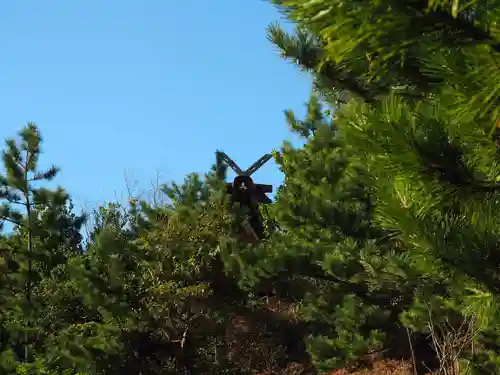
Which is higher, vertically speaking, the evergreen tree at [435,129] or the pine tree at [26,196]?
the pine tree at [26,196]

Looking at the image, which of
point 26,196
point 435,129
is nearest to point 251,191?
point 26,196

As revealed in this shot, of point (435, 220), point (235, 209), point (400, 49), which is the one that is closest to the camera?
point (400, 49)

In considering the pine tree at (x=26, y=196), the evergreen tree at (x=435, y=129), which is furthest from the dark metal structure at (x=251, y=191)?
the evergreen tree at (x=435, y=129)

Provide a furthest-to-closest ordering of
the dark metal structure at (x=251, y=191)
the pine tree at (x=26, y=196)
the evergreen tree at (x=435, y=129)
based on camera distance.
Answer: the dark metal structure at (x=251, y=191), the pine tree at (x=26, y=196), the evergreen tree at (x=435, y=129)

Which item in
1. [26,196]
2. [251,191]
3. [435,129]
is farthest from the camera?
[251,191]

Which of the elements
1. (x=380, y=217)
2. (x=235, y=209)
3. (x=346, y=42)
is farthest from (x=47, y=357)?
(x=346, y=42)

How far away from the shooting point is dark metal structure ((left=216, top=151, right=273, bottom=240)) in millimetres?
23641

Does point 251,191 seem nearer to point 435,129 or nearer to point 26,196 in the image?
point 26,196

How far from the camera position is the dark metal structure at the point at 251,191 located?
23.6 m

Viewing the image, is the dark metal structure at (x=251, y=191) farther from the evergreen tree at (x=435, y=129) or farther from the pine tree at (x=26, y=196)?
the evergreen tree at (x=435, y=129)

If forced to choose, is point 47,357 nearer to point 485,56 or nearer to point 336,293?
point 336,293

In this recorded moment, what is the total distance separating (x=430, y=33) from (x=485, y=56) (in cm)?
33

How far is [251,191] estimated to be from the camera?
24219 millimetres

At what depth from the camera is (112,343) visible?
15.7 meters
